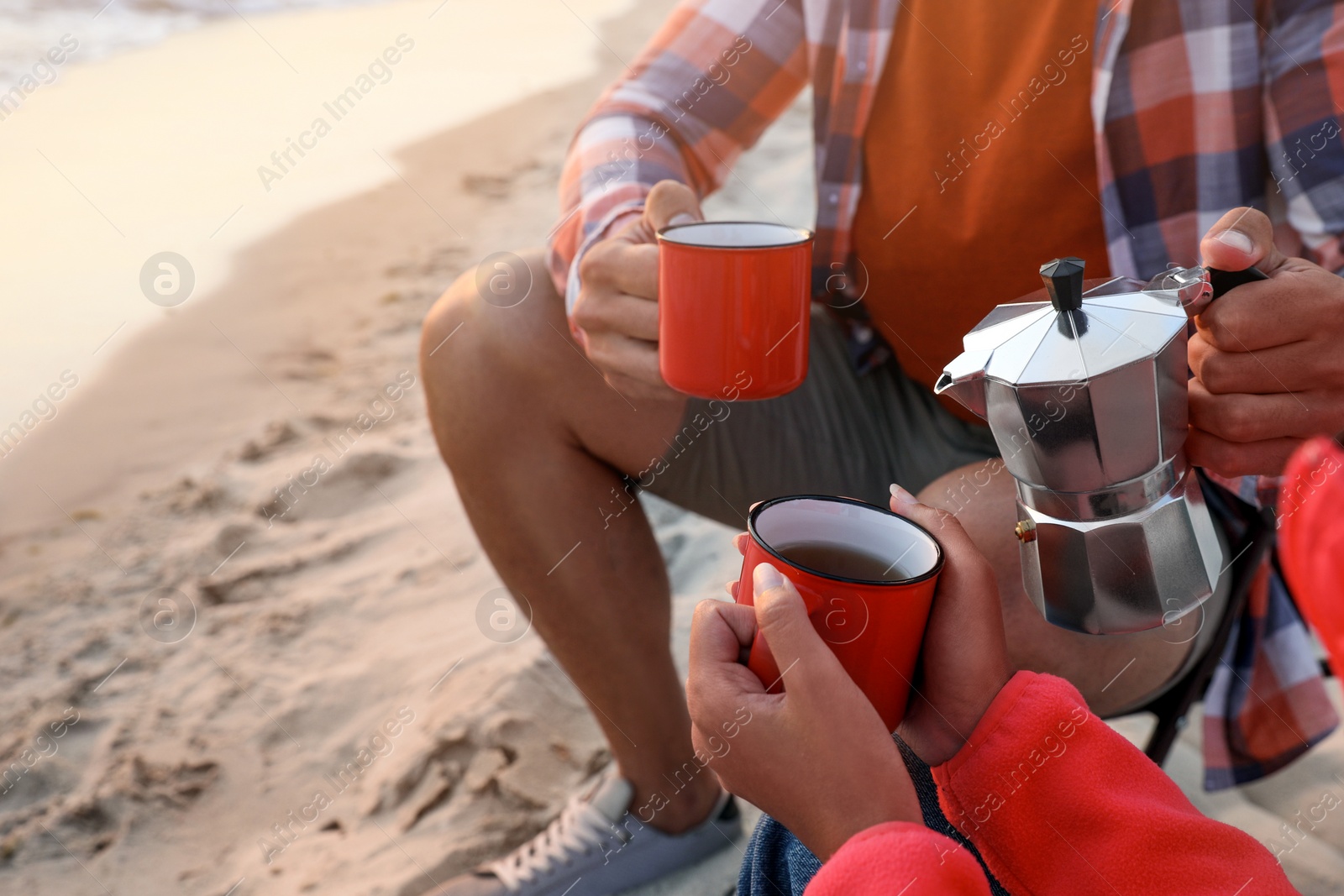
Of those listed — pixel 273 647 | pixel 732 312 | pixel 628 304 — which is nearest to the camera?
pixel 732 312

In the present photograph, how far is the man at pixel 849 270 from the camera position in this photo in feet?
3.26

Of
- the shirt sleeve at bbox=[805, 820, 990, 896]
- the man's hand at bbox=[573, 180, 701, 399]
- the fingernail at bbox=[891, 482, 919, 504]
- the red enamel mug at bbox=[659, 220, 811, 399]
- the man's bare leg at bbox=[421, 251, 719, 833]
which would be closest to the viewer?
the shirt sleeve at bbox=[805, 820, 990, 896]

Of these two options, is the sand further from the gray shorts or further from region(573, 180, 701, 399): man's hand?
region(573, 180, 701, 399): man's hand

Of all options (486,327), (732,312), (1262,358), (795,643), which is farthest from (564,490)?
(1262,358)

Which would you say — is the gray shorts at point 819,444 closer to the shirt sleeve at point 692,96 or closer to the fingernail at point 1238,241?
the shirt sleeve at point 692,96

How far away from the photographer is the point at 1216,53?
3.27 ft

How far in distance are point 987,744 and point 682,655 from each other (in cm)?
86

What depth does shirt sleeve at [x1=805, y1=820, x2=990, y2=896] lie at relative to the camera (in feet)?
1.90

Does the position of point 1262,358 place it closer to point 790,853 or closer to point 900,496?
point 900,496

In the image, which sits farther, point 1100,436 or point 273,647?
point 273,647

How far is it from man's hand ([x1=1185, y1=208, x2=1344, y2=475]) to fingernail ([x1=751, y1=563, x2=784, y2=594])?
379mm

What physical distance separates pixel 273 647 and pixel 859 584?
4.27ft

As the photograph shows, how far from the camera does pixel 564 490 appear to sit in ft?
3.73

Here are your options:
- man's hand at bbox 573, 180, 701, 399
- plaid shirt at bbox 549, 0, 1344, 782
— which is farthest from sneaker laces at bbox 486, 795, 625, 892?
plaid shirt at bbox 549, 0, 1344, 782
